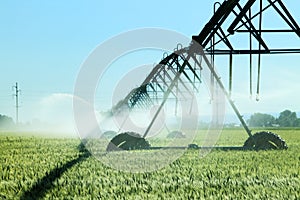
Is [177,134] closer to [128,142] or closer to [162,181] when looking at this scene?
[128,142]

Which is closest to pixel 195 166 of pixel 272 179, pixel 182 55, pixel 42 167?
pixel 272 179

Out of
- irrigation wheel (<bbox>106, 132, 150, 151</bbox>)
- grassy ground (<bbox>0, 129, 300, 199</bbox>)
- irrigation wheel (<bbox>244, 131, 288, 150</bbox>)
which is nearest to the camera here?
grassy ground (<bbox>0, 129, 300, 199</bbox>)

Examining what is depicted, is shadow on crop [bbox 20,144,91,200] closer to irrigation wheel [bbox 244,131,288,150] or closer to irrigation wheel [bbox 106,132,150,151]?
irrigation wheel [bbox 106,132,150,151]

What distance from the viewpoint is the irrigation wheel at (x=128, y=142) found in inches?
598

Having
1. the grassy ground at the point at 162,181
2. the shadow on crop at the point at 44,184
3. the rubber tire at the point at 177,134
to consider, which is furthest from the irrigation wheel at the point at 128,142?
the rubber tire at the point at 177,134

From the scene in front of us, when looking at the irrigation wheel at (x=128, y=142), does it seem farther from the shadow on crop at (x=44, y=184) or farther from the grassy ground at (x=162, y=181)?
the shadow on crop at (x=44, y=184)

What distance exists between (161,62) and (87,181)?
12.3 meters

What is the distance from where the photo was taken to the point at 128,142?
15.3m

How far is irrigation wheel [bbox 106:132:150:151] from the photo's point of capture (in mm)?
15188

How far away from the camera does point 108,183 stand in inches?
297

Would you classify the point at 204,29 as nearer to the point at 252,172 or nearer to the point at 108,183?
the point at 252,172

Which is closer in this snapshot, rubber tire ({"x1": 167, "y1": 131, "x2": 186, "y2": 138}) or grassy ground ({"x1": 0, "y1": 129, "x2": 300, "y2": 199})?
grassy ground ({"x1": 0, "y1": 129, "x2": 300, "y2": 199})

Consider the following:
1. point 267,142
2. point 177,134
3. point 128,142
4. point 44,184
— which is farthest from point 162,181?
Answer: point 177,134

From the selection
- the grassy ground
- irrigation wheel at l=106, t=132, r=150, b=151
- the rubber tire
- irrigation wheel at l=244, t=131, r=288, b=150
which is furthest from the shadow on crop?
the rubber tire
